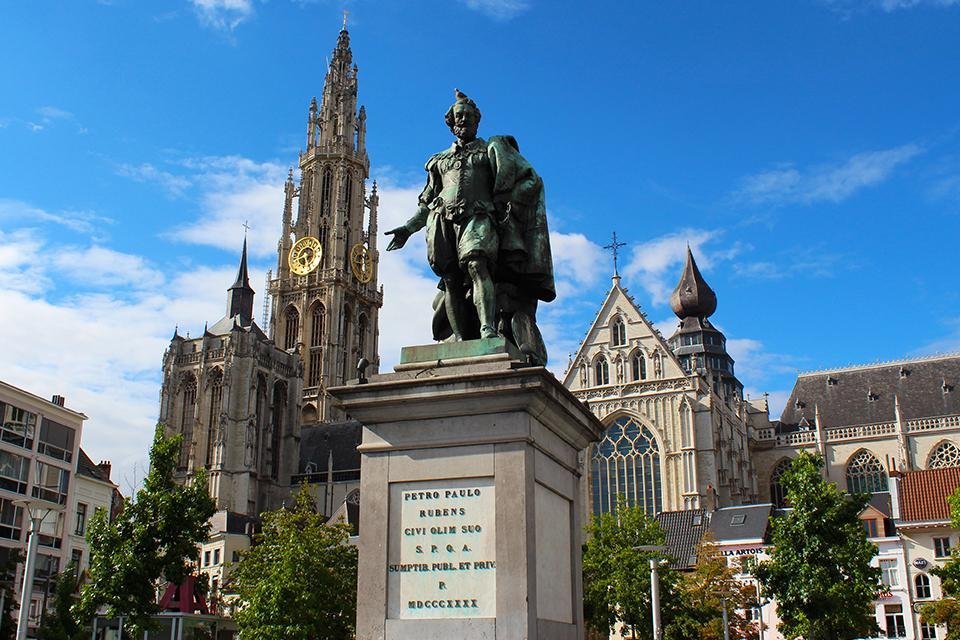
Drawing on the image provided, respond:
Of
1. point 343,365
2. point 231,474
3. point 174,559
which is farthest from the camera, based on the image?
point 343,365

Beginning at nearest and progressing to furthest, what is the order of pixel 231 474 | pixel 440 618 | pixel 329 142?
pixel 440 618
pixel 231 474
pixel 329 142

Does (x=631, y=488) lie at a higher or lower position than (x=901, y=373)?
lower

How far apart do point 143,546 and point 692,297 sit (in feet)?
175

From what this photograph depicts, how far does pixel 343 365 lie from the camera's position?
9231cm

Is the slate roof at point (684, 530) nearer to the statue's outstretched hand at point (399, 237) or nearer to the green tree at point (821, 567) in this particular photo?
the green tree at point (821, 567)

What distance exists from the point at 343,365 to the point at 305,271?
10331 millimetres

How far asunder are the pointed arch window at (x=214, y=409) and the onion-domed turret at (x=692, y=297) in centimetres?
3627

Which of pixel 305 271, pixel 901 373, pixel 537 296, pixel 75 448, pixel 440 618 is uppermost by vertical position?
pixel 305 271

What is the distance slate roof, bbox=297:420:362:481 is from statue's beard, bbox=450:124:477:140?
71.0 meters

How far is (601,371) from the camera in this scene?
56.4 meters

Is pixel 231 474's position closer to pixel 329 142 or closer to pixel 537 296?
pixel 329 142

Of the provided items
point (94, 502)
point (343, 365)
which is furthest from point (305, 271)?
point (94, 502)

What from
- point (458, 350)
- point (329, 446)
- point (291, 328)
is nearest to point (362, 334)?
point (291, 328)

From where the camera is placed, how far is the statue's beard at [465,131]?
27.8 ft
